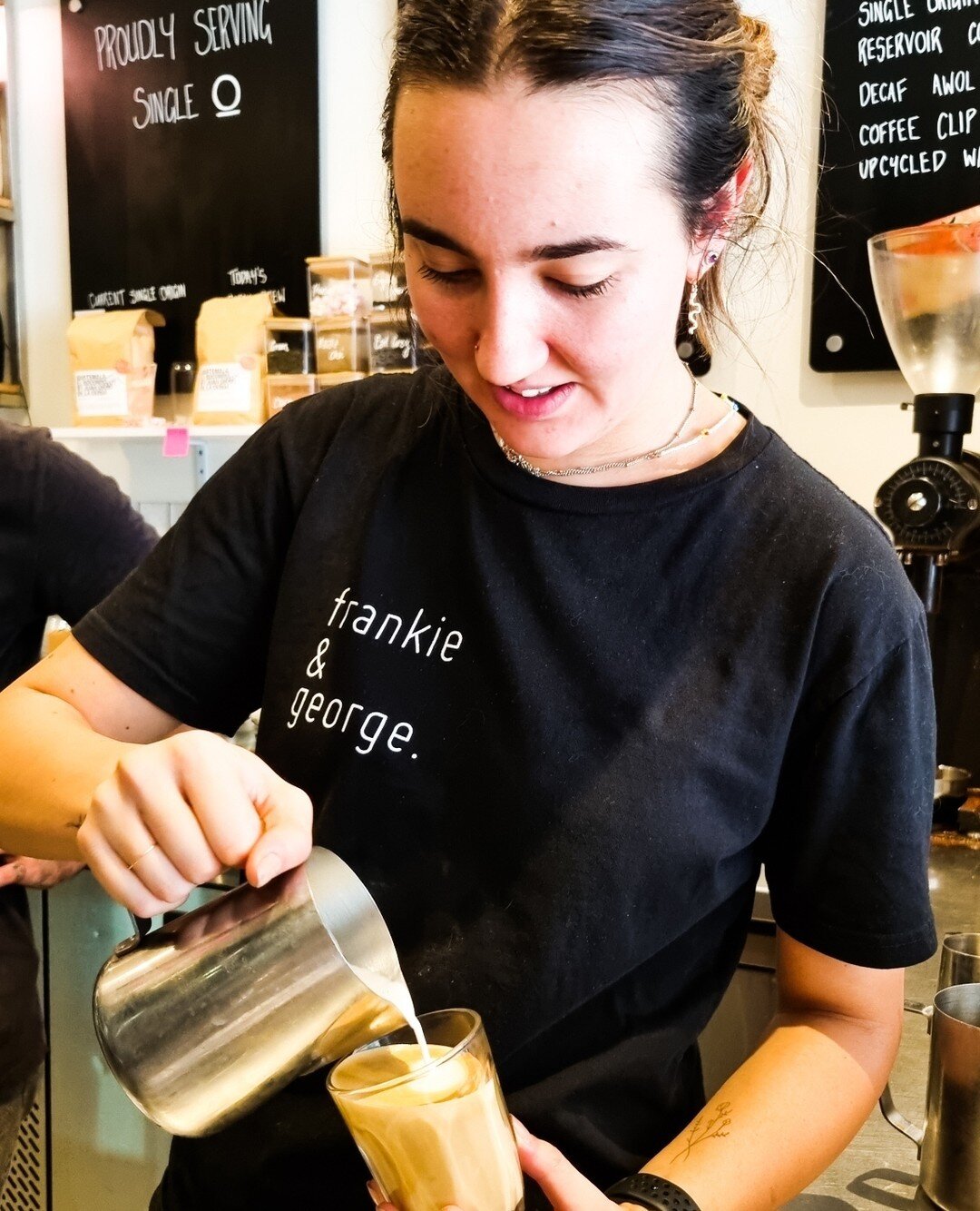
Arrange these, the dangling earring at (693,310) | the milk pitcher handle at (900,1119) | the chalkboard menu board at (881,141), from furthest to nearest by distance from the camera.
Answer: the chalkboard menu board at (881,141) < the dangling earring at (693,310) < the milk pitcher handle at (900,1119)

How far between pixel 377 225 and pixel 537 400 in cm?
174

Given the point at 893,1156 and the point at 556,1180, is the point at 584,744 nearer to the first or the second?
the point at 556,1180

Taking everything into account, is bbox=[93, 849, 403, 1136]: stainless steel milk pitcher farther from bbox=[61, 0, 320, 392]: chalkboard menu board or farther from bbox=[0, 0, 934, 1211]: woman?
bbox=[61, 0, 320, 392]: chalkboard menu board

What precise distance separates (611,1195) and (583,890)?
20cm

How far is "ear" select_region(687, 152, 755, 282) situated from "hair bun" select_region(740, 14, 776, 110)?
0.05 meters

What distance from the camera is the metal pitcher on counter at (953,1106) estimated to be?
2.50 ft

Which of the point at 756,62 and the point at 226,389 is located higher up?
the point at 756,62

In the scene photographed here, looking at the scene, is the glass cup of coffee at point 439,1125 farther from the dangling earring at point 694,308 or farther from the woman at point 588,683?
the dangling earring at point 694,308

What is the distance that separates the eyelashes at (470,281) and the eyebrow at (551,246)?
20mm

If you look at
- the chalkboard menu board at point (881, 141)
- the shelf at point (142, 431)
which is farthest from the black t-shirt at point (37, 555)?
the chalkboard menu board at point (881, 141)

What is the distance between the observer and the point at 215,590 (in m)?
0.91

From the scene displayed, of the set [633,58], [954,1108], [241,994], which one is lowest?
[954,1108]

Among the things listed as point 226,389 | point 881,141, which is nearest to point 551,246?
point 881,141

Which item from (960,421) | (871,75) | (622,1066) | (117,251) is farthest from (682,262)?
(117,251)
